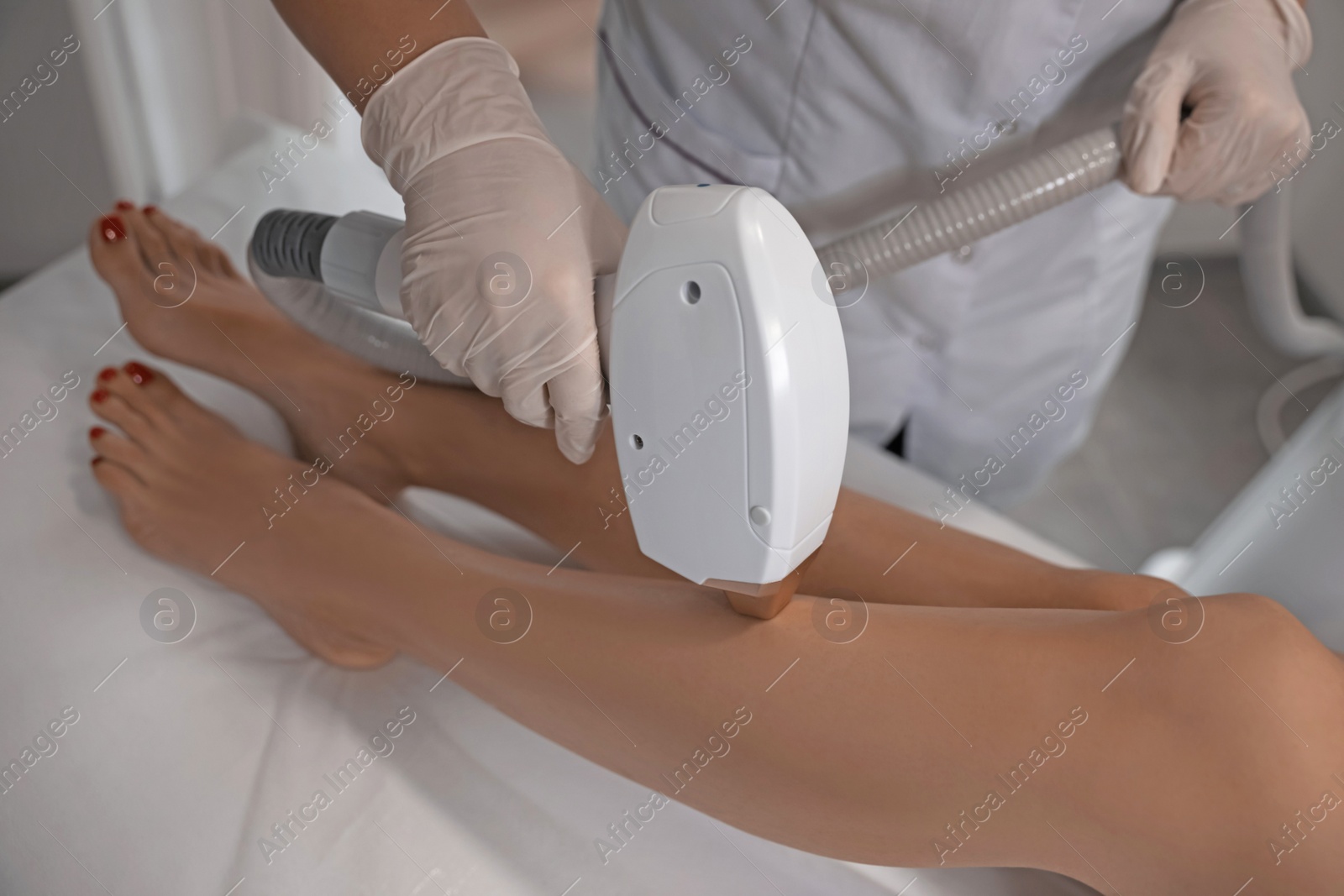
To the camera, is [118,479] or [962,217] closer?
[962,217]

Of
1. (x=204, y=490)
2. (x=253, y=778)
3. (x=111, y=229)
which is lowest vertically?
(x=253, y=778)

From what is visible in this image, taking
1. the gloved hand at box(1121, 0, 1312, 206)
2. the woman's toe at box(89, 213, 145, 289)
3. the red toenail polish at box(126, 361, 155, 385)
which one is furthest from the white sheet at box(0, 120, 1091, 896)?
the gloved hand at box(1121, 0, 1312, 206)

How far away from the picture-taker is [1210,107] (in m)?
0.97

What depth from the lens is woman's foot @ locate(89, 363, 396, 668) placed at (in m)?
0.97

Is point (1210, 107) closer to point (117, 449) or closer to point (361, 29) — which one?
point (361, 29)

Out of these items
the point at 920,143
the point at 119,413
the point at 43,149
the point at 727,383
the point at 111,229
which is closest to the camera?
the point at 727,383

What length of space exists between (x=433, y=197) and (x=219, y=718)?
531mm

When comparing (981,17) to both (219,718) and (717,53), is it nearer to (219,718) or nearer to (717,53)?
(717,53)

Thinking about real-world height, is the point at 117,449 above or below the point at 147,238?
below

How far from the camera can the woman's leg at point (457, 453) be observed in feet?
2.86

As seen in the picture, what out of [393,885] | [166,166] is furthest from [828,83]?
[166,166]

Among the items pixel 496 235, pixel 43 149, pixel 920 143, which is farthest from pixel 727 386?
pixel 43 149

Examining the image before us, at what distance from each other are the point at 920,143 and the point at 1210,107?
31 cm

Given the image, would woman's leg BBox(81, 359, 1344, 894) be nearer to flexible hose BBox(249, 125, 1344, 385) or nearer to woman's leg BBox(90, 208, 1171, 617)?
woman's leg BBox(90, 208, 1171, 617)
